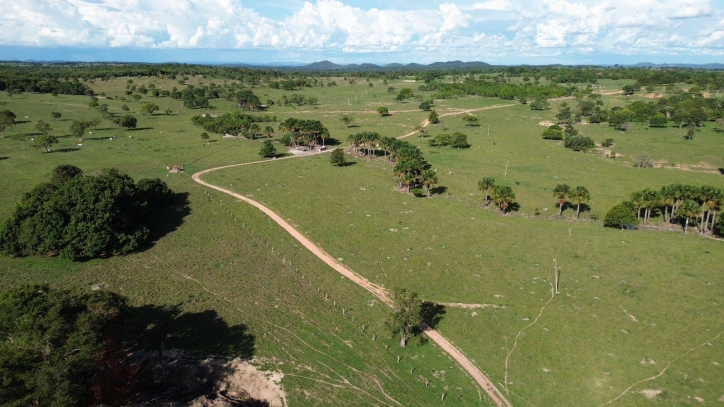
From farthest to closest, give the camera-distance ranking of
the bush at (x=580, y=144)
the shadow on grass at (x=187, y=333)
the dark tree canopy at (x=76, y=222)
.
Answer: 1. the bush at (x=580, y=144)
2. the dark tree canopy at (x=76, y=222)
3. the shadow on grass at (x=187, y=333)

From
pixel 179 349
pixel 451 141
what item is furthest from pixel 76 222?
pixel 451 141

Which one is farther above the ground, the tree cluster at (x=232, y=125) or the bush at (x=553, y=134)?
the tree cluster at (x=232, y=125)

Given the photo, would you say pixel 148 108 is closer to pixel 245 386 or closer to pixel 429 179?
pixel 429 179

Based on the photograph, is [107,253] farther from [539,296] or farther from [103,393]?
[539,296]

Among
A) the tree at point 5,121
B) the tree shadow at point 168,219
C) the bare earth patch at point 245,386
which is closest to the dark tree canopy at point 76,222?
the tree shadow at point 168,219

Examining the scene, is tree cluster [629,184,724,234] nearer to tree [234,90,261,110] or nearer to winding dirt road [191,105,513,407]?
winding dirt road [191,105,513,407]

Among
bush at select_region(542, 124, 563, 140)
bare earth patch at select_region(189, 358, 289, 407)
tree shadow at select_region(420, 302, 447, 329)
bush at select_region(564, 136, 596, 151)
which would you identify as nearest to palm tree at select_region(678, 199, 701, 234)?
tree shadow at select_region(420, 302, 447, 329)

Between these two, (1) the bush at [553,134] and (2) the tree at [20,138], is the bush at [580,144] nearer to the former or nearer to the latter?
(1) the bush at [553,134]
